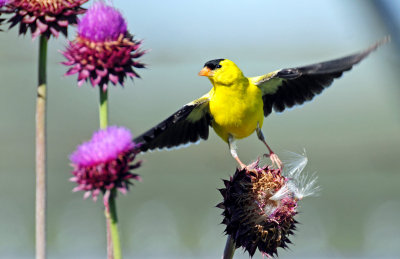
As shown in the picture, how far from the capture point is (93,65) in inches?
103

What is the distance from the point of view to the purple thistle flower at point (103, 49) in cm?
256

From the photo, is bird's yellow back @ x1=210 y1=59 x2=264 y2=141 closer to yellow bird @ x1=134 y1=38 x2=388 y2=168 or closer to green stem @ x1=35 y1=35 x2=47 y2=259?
yellow bird @ x1=134 y1=38 x2=388 y2=168

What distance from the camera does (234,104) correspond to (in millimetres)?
4090

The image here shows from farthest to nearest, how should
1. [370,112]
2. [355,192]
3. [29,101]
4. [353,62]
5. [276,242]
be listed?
[370,112]
[29,101]
[355,192]
[353,62]
[276,242]

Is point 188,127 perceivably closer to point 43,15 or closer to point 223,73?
point 223,73

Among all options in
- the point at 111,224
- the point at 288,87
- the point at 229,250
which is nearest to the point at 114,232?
the point at 111,224


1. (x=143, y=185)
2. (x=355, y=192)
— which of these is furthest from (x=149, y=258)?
(x=355, y=192)

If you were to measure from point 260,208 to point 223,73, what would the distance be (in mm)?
1281

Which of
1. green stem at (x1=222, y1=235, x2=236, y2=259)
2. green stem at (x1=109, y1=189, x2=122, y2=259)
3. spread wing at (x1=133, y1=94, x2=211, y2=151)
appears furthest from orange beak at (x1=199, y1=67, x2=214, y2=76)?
green stem at (x1=109, y1=189, x2=122, y2=259)

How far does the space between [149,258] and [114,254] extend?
18.9 meters

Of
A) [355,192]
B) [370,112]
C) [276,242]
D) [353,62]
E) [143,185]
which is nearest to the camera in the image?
[276,242]

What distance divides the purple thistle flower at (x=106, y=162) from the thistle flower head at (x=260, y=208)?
0.81 metres

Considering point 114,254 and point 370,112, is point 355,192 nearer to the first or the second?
point 370,112

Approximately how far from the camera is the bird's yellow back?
159 inches
